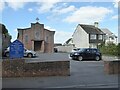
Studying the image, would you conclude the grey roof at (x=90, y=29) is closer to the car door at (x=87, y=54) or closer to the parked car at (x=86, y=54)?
the parked car at (x=86, y=54)

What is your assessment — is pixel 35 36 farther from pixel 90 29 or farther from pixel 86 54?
pixel 86 54

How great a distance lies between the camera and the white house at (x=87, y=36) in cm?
7531

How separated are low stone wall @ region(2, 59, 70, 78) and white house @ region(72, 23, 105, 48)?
56.7 metres

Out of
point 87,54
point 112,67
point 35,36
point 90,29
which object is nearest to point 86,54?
point 87,54

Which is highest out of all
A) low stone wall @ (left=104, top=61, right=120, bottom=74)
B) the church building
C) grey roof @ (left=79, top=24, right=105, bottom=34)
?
grey roof @ (left=79, top=24, right=105, bottom=34)

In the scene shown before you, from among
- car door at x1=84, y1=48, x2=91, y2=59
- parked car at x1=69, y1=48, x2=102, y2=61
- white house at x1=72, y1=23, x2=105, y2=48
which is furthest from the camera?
white house at x1=72, y1=23, x2=105, y2=48

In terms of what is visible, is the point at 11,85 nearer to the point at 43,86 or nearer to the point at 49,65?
the point at 43,86

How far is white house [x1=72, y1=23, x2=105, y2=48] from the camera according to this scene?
7531 cm

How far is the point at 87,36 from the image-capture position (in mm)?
74812

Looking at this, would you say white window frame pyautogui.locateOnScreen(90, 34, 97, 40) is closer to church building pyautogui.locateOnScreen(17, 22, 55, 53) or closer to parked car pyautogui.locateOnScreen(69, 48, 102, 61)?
church building pyautogui.locateOnScreen(17, 22, 55, 53)

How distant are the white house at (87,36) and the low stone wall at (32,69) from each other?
56.7 m

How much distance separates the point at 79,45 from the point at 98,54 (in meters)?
45.4

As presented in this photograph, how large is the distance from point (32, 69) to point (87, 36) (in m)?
58.7

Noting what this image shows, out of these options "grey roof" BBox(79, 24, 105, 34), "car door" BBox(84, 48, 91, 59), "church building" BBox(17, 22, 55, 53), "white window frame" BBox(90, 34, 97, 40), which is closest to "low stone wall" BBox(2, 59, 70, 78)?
"car door" BBox(84, 48, 91, 59)
